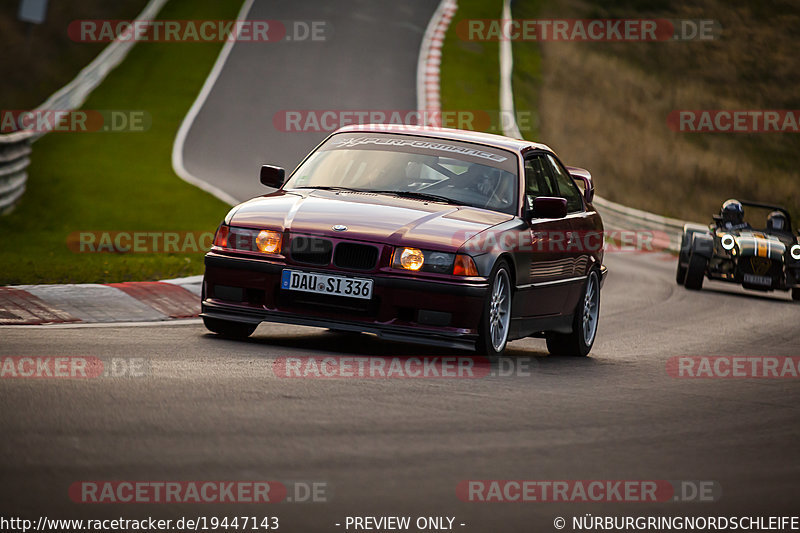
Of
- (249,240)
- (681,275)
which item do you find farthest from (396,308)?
(681,275)

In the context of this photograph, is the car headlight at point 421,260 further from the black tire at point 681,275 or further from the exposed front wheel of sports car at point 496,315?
the black tire at point 681,275

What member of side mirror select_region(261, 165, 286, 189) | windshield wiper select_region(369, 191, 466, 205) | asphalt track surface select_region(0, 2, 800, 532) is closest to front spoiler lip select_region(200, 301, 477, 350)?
asphalt track surface select_region(0, 2, 800, 532)

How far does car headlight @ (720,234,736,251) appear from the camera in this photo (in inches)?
722

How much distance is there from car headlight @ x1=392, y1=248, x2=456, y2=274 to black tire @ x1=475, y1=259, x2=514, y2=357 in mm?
309

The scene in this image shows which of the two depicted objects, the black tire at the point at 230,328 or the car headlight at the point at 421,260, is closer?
the car headlight at the point at 421,260

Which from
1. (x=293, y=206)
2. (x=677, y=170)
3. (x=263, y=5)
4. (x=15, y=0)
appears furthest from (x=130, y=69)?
(x=293, y=206)

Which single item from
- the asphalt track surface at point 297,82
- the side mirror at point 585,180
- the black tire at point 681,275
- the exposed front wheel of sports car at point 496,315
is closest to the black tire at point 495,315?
the exposed front wheel of sports car at point 496,315

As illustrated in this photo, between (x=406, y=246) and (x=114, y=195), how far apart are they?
10.9 meters

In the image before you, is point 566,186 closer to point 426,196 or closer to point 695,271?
point 426,196

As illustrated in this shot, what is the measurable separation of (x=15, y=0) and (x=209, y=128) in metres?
9.12

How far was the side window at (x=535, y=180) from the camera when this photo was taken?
9.30 meters

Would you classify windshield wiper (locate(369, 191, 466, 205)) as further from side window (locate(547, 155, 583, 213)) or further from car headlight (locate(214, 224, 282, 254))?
side window (locate(547, 155, 583, 213))

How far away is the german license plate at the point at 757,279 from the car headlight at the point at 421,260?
1103cm

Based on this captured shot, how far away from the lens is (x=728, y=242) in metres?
18.4
